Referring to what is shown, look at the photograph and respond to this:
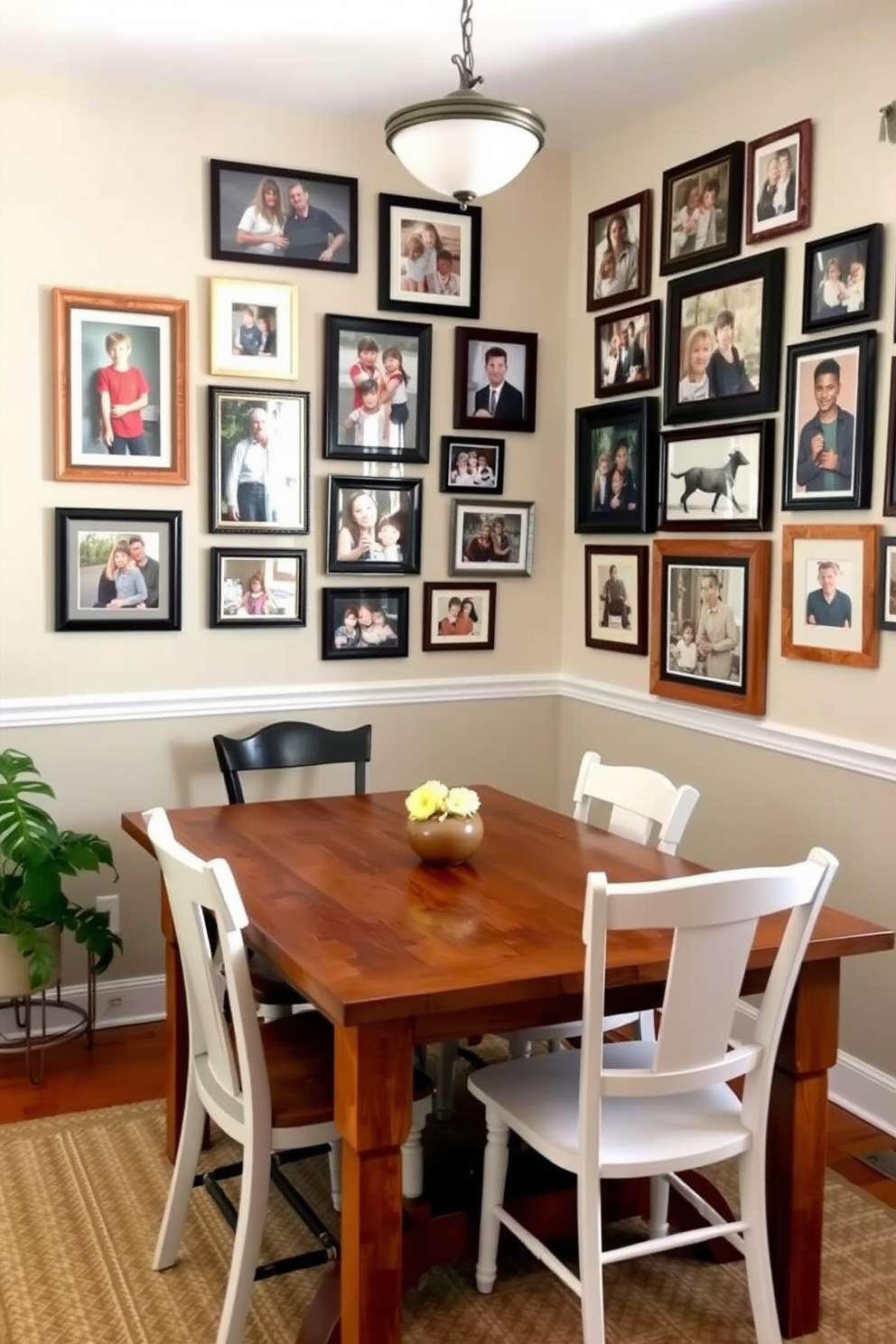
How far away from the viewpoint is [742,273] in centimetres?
331

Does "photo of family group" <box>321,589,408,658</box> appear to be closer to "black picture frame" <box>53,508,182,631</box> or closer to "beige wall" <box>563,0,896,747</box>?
"black picture frame" <box>53,508,182,631</box>

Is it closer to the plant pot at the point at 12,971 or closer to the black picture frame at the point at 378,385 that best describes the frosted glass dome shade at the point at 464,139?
the black picture frame at the point at 378,385

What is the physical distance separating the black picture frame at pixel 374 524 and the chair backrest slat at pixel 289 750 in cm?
53

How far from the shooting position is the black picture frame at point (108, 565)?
3482 millimetres

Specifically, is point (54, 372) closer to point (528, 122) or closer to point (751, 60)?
point (528, 122)

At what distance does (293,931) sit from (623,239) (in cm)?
259

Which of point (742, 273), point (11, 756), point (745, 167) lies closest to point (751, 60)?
point (745, 167)

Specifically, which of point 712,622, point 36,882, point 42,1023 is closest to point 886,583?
point 712,622

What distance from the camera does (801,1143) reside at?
2.18 meters

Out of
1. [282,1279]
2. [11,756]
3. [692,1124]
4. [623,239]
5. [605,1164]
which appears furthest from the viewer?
[623,239]

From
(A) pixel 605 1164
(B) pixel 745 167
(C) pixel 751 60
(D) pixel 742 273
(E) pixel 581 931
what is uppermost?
(C) pixel 751 60

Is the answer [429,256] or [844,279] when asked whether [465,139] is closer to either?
[844,279]

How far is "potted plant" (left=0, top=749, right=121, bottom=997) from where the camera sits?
3.14m

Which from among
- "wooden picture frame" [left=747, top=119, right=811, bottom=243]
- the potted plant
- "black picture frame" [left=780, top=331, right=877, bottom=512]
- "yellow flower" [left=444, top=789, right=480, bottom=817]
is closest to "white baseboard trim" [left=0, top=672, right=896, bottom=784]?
the potted plant
